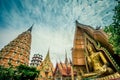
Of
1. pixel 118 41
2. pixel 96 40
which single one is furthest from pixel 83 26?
pixel 118 41

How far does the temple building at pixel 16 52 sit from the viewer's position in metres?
25.5

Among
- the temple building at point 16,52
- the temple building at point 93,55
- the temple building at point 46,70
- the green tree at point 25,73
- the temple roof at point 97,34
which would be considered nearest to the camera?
the temple building at point 93,55

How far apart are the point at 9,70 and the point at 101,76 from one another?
15.4 metres

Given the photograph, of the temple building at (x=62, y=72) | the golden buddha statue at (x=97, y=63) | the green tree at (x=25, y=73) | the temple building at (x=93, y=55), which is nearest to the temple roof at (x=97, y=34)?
the temple building at (x=93, y=55)

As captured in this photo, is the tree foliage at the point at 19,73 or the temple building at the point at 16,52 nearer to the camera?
the tree foliage at the point at 19,73

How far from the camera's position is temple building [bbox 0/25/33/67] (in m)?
25.5

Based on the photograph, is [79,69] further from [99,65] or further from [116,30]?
[116,30]

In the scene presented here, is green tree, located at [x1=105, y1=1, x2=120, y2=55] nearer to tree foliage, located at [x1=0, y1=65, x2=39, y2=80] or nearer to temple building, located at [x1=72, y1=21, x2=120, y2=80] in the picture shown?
temple building, located at [x1=72, y1=21, x2=120, y2=80]

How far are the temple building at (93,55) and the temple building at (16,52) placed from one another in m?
19.5

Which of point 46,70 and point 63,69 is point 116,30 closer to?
point 63,69

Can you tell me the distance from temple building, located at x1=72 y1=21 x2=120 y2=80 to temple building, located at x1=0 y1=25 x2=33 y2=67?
64.0 feet

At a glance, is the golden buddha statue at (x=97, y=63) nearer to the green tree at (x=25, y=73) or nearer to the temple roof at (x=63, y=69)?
the temple roof at (x=63, y=69)

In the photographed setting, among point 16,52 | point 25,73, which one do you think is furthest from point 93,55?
point 16,52

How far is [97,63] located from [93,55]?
37 cm
